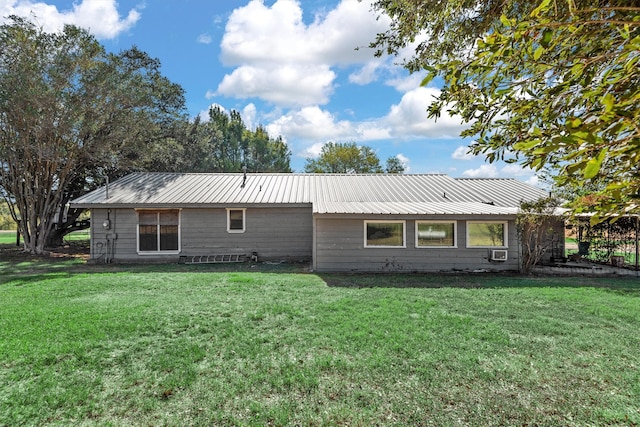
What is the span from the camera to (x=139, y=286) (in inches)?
309

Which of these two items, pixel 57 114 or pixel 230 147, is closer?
pixel 57 114

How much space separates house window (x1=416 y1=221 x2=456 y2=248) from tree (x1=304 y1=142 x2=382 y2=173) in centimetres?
2786

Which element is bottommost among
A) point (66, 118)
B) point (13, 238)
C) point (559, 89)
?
point (13, 238)

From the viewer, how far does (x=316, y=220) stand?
10609mm

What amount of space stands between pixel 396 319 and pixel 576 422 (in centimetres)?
263

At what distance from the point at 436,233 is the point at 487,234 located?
5.23ft

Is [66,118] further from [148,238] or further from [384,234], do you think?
[384,234]

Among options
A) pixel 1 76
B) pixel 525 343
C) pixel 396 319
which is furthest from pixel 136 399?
pixel 1 76

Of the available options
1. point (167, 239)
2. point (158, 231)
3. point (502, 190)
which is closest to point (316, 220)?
point (167, 239)

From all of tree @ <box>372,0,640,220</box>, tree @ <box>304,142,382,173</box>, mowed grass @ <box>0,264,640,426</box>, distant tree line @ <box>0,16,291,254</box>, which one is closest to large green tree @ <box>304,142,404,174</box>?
tree @ <box>304,142,382,173</box>

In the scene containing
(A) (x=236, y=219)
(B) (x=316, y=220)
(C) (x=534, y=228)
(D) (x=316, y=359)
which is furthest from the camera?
(A) (x=236, y=219)

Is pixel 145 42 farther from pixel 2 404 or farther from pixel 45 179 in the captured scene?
pixel 2 404

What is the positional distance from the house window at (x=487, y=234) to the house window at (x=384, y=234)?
2.12m

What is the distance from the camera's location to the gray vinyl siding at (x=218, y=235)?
41.9ft
